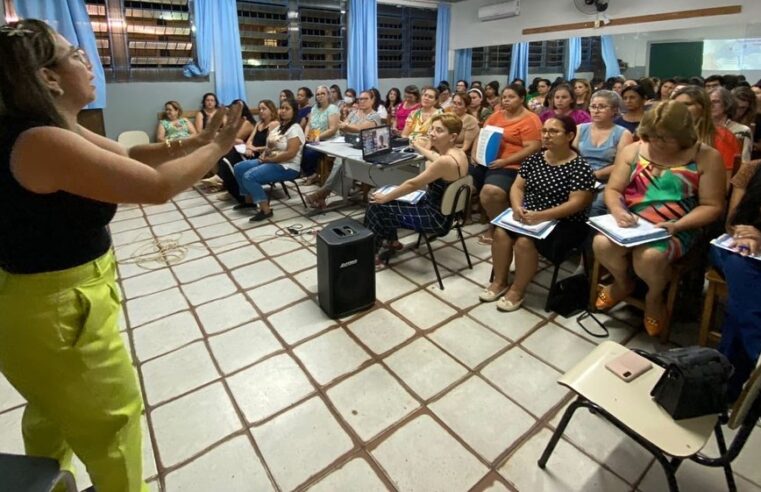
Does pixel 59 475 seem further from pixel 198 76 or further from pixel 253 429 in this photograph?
pixel 198 76

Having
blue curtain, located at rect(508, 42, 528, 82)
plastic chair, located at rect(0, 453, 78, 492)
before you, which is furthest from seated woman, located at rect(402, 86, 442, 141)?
blue curtain, located at rect(508, 42, 528, 82)

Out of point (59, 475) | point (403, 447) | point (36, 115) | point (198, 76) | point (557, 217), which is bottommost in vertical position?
point (403, 447)

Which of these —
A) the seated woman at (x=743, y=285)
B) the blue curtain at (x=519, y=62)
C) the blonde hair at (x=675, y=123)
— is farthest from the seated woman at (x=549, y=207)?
the blue curtain at (x=519, y=62)

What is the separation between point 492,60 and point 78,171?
29.8 feet

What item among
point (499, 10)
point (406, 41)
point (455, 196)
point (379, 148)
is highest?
point (499, 10)

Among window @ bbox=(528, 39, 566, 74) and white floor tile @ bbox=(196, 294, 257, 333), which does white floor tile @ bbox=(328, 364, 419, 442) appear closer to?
white floor tile @ bbox=(196, 294, 257, 333)

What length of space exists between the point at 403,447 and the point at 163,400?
3.35 feet

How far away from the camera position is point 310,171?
4848mm

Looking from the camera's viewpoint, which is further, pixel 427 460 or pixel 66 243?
→ pixel 427 460

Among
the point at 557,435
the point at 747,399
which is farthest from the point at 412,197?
the point at 747,399

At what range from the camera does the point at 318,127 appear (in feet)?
16.4

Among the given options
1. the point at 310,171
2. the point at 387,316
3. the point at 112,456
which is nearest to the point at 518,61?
the point at 310,171

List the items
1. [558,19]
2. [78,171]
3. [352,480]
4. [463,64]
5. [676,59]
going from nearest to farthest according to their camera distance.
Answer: [78,171] → [352,480] → [676,59] → [558,19] → [463,64]

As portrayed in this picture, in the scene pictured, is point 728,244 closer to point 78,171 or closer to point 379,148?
point 78,171
